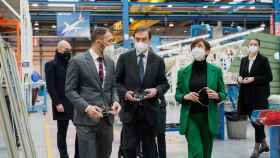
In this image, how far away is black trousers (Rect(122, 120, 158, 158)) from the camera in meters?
4.43

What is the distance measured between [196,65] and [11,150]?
225 cm

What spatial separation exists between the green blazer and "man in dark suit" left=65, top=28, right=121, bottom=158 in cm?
97

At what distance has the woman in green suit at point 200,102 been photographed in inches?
186

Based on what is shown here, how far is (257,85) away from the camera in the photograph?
6.52m

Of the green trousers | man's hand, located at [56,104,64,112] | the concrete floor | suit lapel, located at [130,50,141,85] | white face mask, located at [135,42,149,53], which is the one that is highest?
white face mask, located at [135,42,149,53]

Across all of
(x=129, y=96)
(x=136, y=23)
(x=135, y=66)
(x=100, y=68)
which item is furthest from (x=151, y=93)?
(x=136, y=23)

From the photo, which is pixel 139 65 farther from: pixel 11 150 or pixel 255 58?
pixel 255 58

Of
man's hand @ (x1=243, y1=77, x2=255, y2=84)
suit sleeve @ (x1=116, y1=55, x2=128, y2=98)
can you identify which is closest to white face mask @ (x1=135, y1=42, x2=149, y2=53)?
suit sleeve @ (x1=116, y1=55, x2=128, y2=98)

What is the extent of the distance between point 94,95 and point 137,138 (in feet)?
2.42

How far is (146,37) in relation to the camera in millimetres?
4457

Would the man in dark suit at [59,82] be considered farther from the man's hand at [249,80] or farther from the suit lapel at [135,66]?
the man's hand at [249,80]

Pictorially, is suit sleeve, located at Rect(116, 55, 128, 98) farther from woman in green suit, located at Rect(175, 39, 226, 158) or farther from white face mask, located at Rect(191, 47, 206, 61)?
white face mask, located at Rect(191, 47, 206, 61)

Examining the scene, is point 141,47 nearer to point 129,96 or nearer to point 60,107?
point 129,96

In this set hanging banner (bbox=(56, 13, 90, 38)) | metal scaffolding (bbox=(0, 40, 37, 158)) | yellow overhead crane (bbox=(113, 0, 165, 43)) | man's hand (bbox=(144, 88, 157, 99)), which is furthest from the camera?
yellow overhead crane (bbox=(113, 0, 165, 43))
